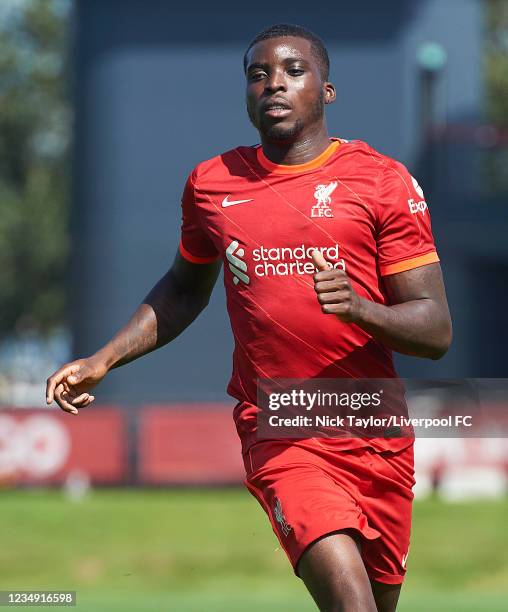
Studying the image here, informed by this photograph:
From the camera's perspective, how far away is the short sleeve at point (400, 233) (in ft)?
16.0

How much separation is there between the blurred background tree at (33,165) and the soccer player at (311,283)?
42793 mm

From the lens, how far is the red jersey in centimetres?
491

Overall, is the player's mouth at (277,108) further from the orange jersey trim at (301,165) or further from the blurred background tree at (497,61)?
the blurred background tree at (497,61)

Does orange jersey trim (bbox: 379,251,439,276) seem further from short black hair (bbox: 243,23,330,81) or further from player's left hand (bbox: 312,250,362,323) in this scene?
short black hair (bbox: 243,23,330,81)

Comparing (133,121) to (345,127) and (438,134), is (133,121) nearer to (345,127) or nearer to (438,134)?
(345,127)

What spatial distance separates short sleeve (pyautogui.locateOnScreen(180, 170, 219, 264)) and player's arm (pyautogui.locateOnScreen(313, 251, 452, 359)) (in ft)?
2.80

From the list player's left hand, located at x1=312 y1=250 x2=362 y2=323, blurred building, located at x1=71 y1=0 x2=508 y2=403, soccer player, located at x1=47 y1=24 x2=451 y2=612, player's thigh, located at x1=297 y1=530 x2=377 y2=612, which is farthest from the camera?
blurred building, located at x1=71 y1=0 x2=508 y2=403

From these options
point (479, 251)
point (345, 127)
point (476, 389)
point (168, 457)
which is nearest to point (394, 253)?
point (476, 389)

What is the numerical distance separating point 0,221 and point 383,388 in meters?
44.2

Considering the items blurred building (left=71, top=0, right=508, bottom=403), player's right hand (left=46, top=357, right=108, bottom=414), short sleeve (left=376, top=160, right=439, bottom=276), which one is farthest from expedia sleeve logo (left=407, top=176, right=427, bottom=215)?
blurred building (left=71, top=0, right=508, bottom=403)

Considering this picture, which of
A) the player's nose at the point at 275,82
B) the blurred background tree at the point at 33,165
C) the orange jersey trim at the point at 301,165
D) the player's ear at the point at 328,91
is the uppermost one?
the player's nose at the point at 275,82

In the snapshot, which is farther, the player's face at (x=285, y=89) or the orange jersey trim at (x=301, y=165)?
the orange jersey trim at (x=301, y=165)

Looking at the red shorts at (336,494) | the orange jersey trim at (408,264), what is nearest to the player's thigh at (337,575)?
the red shorts at (336,494)

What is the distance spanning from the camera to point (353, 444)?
16.2 ft
